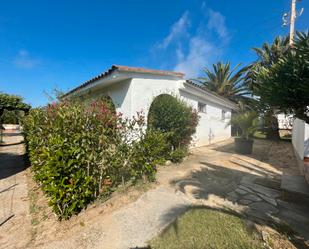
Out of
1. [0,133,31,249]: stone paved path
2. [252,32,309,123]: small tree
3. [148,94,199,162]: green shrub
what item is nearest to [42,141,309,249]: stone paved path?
[0,133,31,249]: stone paved path

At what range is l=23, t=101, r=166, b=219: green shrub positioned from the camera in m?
3.54

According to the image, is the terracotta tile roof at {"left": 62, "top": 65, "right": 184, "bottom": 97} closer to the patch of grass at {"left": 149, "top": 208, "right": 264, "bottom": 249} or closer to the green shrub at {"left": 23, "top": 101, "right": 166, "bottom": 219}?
the green shrub at {"left": 23, "top": 101, "right": 166, "bottom": 219}

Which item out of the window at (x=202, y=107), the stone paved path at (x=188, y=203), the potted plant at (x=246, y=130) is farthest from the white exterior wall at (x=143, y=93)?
the stone paved path at (x=188, y=203)

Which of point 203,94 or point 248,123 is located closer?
point 248,123

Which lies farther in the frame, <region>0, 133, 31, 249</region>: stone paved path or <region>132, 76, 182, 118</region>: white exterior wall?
<region>132, 76, 182, 118</region>: white exterior wall

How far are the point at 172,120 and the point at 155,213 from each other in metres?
4.68

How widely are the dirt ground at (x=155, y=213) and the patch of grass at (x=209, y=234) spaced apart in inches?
8.4

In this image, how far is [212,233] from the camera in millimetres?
3012

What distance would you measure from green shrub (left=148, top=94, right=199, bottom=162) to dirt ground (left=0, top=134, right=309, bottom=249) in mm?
2183

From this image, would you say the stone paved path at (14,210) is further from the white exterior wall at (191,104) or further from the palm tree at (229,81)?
the palm tree at (229,81)

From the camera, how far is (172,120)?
782cm

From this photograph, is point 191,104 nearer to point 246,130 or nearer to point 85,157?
point 246,130

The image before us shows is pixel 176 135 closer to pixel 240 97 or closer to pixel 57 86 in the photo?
pixel 57 86

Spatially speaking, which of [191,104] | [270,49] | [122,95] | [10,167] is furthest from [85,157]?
[270,49]
